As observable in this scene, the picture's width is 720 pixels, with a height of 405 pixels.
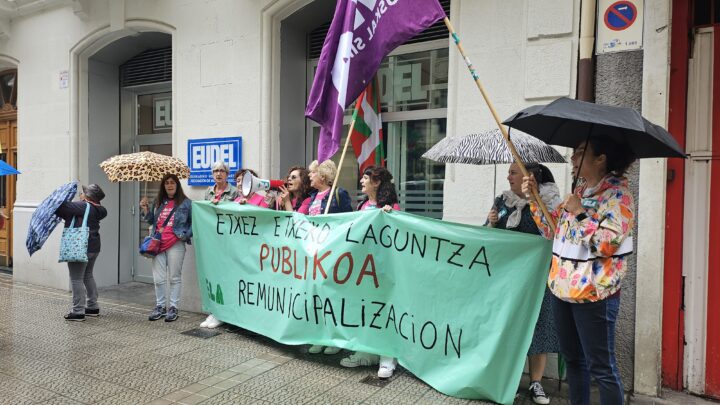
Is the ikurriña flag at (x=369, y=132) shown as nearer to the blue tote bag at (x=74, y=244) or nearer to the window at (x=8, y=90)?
the blue tote bag at (x=74, y=244)

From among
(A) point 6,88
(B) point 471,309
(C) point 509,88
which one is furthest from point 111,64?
(B) point 471,309

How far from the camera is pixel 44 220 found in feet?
19.0

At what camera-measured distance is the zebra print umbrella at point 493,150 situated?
152 inches

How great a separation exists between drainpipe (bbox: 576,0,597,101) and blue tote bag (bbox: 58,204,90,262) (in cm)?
537

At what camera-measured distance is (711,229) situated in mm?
4031

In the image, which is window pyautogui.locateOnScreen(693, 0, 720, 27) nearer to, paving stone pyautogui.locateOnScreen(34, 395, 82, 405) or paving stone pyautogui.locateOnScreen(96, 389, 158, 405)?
paving stone pyautogui.locateOnScreen(96, 389, 158, 405)

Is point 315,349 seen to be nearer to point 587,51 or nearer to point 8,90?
point 587,51

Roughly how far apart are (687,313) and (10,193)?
10816 mm

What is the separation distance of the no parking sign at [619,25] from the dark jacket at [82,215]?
18.2 ft

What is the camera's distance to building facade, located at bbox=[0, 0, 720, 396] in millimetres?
4105

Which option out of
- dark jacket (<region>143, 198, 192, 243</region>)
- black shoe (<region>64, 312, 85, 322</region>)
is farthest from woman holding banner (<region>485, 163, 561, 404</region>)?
black shoe (<region>64, 312, 85, 322</region>)

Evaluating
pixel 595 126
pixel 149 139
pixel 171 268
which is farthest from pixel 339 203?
pixel 149 139

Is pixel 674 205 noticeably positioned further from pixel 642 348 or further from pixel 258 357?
pixel 258 357

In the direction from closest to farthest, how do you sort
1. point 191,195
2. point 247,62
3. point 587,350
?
1. point 587,350
2. point 247,62
3. point 191,195
